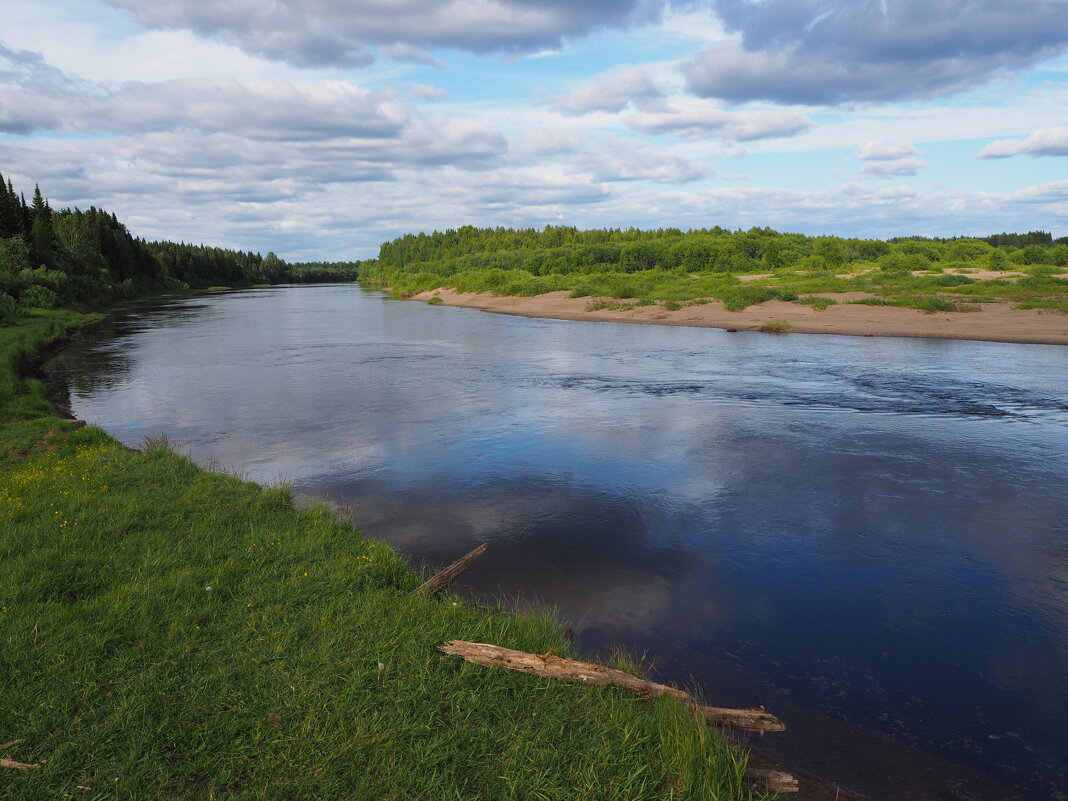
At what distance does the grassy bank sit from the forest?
50.0 m

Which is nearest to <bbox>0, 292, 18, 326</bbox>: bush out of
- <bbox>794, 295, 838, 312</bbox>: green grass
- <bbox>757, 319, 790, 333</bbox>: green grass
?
<bbox>757, 319, 790, 333</bbox>: green grass

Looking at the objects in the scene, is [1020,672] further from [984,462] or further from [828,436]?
[828,436]

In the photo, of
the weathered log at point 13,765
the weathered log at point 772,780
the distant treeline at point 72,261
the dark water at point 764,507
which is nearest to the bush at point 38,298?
the distant treeline at point 72,261

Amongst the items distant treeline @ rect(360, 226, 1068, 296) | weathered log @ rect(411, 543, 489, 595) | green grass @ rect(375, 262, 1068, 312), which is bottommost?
weathered log @ rect(411, 543, 489, 595)

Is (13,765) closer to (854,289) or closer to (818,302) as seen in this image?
(818,302)

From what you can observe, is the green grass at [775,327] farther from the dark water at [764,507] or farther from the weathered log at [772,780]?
the weathered log at [772,780]

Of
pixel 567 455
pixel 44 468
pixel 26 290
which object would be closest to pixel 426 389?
pixel 567 455

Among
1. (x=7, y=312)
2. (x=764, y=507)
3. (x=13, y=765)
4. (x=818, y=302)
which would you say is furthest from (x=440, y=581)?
(x=818, y=302)

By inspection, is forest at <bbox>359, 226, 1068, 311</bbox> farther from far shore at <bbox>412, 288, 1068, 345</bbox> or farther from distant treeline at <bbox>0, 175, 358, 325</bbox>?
distant treeline at <bbox>0, 175, 358, 325</bbox>

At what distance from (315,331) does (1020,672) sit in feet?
180

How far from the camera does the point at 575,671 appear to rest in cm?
680

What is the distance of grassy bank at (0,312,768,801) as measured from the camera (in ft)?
18.1

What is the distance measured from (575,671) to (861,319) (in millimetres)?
47930

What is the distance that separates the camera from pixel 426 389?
92.2 ft
